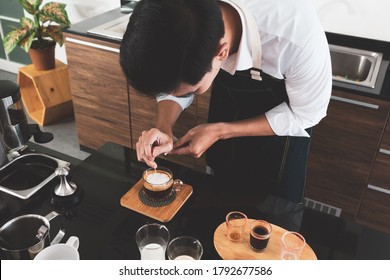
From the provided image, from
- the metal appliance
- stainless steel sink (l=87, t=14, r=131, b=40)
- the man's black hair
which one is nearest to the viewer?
the man's black hair

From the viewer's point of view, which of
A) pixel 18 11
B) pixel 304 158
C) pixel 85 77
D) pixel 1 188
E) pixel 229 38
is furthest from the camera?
pixel 18 11

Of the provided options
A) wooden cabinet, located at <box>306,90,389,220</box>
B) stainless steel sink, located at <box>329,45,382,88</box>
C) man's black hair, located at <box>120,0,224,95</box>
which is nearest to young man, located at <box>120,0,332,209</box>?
man's black hair, located at <box>120,0,224,95</box>

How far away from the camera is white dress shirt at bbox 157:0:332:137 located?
1123mm

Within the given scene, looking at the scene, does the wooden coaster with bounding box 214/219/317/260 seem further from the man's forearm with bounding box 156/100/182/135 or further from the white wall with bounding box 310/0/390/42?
the white wall with bounding box 310/0/390/42

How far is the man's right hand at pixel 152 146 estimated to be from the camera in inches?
46.2

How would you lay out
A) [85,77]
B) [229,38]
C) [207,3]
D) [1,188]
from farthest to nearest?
[85,77]
[1,188]
[229,38]
[207,3]

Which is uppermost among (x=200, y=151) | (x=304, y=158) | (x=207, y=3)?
(x=207, y=3)

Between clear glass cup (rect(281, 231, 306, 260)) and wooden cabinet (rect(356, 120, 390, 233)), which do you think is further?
wooden cabinet (rect(356, 120, 390, 233))

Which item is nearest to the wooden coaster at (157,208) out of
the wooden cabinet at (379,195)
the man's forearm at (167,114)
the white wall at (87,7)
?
the man's forearm at (167,114)

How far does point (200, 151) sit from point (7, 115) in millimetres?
644

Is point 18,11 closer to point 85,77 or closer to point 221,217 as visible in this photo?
point 85,77

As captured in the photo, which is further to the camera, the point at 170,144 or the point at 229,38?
the point at 170,144
